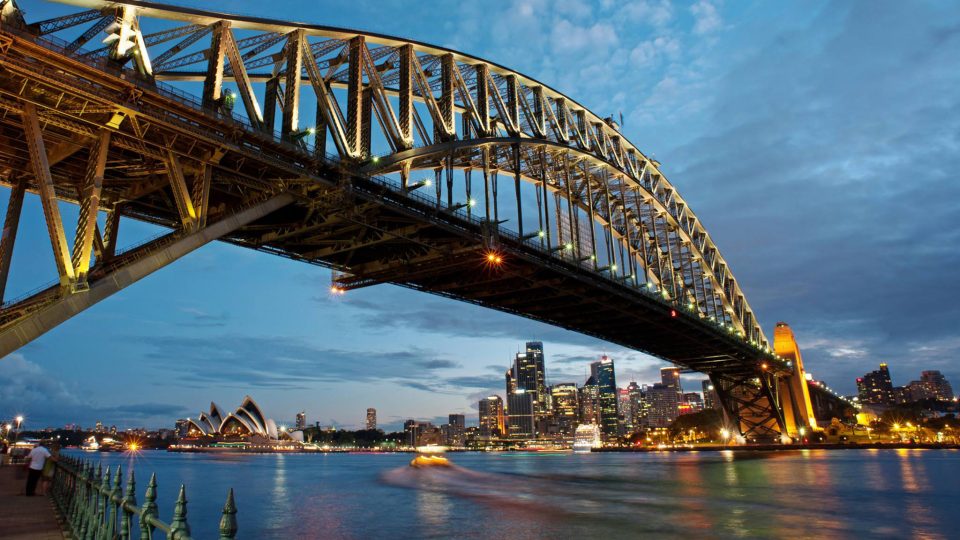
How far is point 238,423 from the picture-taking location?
187750 millimetres

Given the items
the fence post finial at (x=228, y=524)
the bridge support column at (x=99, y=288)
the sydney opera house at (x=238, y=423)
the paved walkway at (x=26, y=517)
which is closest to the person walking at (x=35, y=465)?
the paved walkway at (x=26, y=517)

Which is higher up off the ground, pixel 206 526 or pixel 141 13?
pixel 141 13

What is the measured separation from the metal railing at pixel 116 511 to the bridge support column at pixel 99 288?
18.7 ft

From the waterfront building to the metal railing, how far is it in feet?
596

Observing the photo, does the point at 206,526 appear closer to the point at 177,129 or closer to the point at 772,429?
the point at 177,129

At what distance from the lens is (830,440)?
421 feet

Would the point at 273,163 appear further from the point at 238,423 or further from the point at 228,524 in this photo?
the point at 238,423

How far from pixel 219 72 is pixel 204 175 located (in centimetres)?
403

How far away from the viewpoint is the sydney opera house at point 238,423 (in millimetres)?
183000

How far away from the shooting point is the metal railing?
5004mm

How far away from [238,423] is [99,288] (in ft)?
602

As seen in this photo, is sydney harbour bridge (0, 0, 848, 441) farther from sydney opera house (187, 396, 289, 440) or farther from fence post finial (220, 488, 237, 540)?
sydney opera house (187, 396, 289, 440)

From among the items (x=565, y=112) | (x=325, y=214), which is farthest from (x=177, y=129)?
(x=565, y=112)

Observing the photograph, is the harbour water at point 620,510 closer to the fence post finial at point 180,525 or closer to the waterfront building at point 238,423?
the fence post finial at point 180,525
